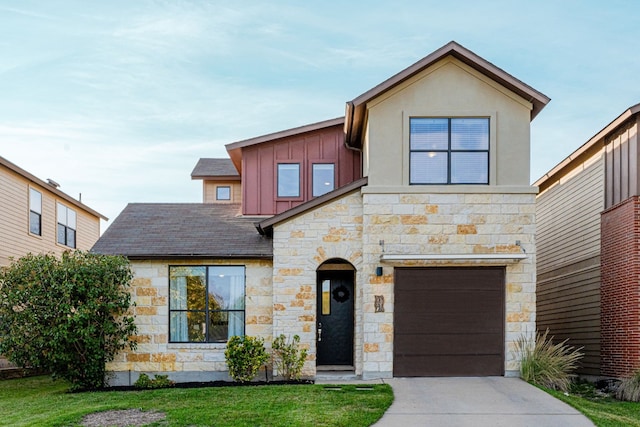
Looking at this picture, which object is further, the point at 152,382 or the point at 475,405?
the point at 152,382

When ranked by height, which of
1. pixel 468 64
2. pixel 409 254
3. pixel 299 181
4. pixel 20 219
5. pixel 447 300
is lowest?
pixel 447 300

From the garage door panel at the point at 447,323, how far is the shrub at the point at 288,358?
221cm

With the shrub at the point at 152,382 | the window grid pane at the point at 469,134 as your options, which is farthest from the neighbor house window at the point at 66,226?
the window grid pane at the point at 469,134

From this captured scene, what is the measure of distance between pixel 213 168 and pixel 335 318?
10.2 metres

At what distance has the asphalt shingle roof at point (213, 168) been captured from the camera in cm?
2214

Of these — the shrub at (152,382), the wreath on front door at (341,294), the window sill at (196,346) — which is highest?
the wreath on front door at (341,294)

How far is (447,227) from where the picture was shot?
12.8m

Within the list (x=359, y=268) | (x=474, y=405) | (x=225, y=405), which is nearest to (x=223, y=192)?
(x=359, y=268)

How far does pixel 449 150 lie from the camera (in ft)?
42.2

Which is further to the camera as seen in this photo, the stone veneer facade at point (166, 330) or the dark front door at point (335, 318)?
the dark front door at point (335, 318)

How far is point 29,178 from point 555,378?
16.4 meters

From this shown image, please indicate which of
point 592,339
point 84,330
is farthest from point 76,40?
point 592,339

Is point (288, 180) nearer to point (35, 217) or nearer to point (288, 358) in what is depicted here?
point (288, 358)

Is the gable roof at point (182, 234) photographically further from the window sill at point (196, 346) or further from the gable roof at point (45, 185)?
the gable roof at point (45, 185)
